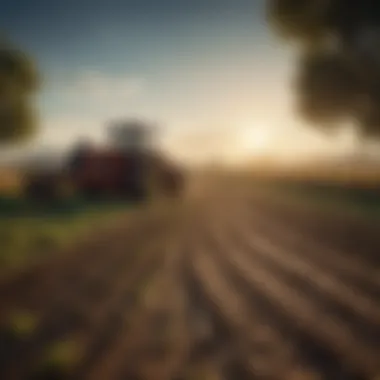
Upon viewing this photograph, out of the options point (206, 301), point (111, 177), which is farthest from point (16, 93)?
point (206, 301)

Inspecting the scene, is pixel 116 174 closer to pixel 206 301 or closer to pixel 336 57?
pixel 206 301

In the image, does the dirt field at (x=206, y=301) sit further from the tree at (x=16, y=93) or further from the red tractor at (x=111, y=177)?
the tree at (x=16, y=93)

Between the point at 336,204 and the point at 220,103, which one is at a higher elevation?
the point at 220,103

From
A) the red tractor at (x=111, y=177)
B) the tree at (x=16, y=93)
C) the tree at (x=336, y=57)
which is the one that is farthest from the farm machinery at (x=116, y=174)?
the tree at (x=336, y=57)

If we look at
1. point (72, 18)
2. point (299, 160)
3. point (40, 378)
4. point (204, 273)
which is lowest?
point (40, 378)

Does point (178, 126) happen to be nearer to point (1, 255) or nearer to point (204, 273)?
point (204, 273)

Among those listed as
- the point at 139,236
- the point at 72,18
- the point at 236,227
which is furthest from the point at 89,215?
the point at 72,18

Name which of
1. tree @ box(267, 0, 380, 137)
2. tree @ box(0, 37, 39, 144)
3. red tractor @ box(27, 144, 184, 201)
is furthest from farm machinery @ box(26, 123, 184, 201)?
tree @ box(267, 0, 380, 137)
